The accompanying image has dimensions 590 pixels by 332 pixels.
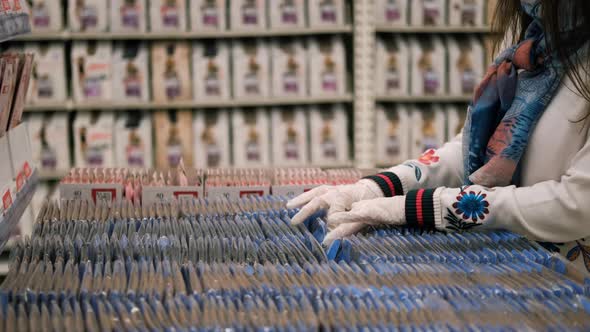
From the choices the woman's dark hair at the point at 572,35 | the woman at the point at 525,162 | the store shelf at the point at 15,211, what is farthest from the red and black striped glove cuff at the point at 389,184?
the store shelf at the point at 15,211

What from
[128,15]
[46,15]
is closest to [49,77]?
[46,15]

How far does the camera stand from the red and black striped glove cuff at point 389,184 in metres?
1.69

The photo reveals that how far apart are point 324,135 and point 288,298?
10.0ft

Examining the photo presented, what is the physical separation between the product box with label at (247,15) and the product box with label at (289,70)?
172 millimetres

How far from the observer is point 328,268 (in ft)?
3.57

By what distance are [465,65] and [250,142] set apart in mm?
1325

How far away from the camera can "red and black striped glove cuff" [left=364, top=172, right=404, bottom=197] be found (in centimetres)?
169

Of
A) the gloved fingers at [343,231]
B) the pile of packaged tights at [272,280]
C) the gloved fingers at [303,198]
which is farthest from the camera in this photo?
the gloved fingers at [303,198]

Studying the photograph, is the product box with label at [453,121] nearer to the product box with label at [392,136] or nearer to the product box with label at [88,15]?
the product box with label at [392,136]

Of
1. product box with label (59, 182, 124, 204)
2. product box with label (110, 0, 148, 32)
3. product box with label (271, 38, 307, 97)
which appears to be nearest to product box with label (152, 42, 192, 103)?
product box with label (110, 0, 148, 32)

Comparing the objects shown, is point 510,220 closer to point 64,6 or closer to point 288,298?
point 288,298

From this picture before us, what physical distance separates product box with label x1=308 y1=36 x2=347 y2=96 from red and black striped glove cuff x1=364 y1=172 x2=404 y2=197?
7.44ft

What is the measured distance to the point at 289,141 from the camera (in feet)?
13.1

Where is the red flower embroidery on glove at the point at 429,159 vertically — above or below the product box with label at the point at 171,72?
below
